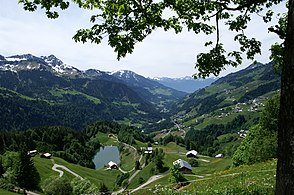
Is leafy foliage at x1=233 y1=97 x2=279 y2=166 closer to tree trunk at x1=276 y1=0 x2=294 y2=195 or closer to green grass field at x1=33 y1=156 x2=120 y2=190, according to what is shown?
tree trunk at x1=276 y1=0 x2=294 y2=195

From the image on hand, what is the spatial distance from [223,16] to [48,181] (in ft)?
312

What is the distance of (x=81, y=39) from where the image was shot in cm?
1067

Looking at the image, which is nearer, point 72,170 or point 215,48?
point 215,48

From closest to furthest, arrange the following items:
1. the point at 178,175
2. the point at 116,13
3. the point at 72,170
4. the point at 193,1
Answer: the point at 116,13 < the point at 193,1 < the point at 178,175 < the point at 72,170

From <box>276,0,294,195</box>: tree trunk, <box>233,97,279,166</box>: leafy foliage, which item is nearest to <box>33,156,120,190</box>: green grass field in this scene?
<box>233,97,279,166</box>: leafy foliage

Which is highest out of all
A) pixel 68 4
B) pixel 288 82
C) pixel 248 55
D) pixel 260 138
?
pixel 68 4

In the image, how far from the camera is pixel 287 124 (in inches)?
250

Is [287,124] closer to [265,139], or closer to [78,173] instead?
[265,139]

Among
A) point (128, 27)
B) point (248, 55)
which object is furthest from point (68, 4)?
point (248, 55)

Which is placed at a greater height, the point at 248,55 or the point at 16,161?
the point at 248,55

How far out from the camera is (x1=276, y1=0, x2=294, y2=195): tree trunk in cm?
630

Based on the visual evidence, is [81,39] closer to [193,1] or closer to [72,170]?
[193,1]

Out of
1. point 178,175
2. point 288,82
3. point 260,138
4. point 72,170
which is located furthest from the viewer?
point 72,170

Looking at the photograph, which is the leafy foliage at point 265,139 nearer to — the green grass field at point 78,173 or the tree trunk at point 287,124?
the tree trunk at point 287,124
